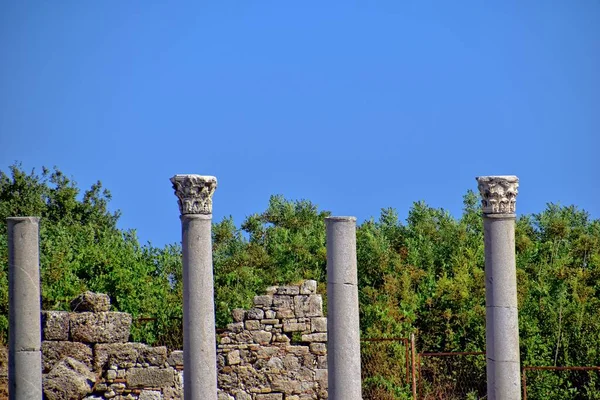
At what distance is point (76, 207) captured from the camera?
2029 inches

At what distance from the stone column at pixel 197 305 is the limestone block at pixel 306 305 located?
5.19 meters

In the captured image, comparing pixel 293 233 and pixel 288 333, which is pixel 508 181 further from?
pixel 293 233

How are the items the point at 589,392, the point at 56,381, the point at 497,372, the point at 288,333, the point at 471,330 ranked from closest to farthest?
the point at 497,372 → the point at 56,381 → the point at 288,333 → the point at 589,392 → the point at 471,330

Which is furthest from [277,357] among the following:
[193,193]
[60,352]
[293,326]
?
[193,193]

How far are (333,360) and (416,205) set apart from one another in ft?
73.7

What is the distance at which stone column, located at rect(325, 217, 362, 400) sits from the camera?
22891 mm

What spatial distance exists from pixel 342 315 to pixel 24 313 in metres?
5.61

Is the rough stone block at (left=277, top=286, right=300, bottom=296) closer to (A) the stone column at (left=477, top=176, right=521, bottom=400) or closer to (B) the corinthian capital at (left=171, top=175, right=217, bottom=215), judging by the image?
(B) the corinthian capital at (left=171, top=175, right=217, bottom=215)

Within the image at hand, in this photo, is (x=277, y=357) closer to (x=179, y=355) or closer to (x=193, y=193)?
(x=179, y=355)

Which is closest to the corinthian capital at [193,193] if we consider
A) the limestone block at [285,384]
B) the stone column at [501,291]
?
the stone column at [501,291]

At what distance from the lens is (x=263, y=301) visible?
92.5 ft

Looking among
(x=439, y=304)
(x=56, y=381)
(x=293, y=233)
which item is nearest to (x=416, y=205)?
(x=293, y=233)

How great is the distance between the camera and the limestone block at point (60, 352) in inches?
1044

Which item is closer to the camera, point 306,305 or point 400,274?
point 306,305
